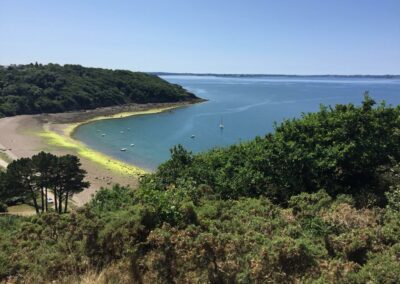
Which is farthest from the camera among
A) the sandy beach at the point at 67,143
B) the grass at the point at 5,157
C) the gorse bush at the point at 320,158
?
the grass at the point at 5,157

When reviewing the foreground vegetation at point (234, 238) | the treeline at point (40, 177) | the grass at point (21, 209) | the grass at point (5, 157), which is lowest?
the grass at point (21, 209)

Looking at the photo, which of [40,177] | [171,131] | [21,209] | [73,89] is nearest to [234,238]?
[40,177]

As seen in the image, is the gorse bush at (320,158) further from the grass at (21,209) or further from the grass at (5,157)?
the grass at (5,157)

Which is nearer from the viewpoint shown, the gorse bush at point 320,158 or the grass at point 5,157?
the gorse bush at point 320,158

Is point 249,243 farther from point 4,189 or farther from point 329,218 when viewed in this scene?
point 4,189

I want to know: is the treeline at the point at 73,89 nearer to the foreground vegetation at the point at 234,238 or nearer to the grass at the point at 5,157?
the grass at the point at 5,157

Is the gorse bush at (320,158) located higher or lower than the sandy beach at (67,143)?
higher

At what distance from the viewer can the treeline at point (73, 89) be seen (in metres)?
95.2

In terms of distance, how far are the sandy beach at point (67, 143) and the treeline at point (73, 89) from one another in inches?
187

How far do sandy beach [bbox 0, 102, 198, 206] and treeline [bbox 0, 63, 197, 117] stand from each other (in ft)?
15.6

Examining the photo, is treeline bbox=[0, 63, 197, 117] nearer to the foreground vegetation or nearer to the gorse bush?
the gorse bush

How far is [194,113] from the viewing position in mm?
100062

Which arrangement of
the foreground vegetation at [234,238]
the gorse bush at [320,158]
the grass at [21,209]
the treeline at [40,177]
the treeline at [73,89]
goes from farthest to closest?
1. the treeline at [73,89]
2. the grass at [21,209]
3. the treeline at [40,177]
4. the gorse bush at [320,158]
5. the foreground vegetation at [234,238]

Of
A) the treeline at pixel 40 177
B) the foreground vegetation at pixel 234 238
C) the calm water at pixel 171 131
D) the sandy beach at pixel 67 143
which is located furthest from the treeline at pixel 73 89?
the foreground vegetation at pixel 234 238
